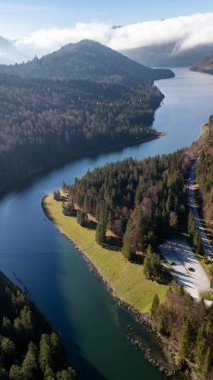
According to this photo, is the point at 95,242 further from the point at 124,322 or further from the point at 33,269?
the point at 124,322

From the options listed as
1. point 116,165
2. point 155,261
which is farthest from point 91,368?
point 116,165

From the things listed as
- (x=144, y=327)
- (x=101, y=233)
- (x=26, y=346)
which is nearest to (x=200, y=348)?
(x=144, y=327)

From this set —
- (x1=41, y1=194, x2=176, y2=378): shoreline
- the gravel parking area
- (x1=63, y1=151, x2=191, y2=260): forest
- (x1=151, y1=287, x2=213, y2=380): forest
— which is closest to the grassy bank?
(x1=41, y1=194, x2=176, y2=378): shoreline

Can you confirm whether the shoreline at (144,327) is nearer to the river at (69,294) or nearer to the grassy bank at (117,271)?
the grassy bank at (117,271)

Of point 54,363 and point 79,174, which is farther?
point 79,174

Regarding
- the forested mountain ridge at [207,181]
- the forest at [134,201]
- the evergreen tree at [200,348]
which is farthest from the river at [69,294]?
the forested mountain ridge at [207,181]

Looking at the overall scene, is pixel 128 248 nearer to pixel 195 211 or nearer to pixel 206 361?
pixel 195 211

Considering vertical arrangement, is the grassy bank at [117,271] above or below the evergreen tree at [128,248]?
below
